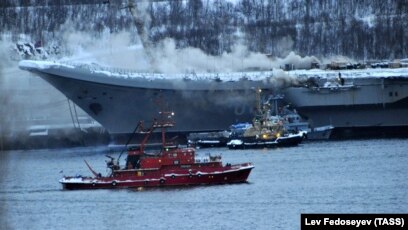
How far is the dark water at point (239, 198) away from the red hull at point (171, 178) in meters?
0.74

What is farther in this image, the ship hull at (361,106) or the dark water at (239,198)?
the ship hull at (361,106)

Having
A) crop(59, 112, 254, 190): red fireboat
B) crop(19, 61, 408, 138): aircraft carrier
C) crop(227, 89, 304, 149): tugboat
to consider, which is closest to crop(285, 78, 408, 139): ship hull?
crop(19, 61, 408, 138): aircraft carrier

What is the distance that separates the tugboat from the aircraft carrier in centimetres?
390

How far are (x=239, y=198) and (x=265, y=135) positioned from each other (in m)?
26.4

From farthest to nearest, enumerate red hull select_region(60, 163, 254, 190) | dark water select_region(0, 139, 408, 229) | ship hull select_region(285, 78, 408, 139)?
1. ship hull select_region(285, 78, 408, 139)
2. red hull select_region(60, 163, 254, 190)
3. dark water select_region(0, 139, 408, 229)

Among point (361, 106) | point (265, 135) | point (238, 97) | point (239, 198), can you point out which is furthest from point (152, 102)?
point (239, 198)

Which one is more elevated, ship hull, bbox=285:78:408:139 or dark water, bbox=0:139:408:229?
dark water, bbox=0:139:408:229

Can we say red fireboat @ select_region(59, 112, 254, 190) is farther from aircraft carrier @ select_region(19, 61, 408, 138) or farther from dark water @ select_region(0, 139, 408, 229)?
aircraft carrier @ select_region(19, 61, 408, 138)

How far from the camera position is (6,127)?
2039cm

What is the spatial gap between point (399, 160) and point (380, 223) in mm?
27943

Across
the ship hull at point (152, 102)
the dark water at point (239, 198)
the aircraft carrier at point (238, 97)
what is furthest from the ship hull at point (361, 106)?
the dark water at point (239, 198)

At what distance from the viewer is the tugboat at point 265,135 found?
209 ft

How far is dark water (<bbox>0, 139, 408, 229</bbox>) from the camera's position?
33344 millimetres

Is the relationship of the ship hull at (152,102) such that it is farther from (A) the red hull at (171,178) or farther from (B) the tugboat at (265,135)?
(A) the red hull at (171,178)
